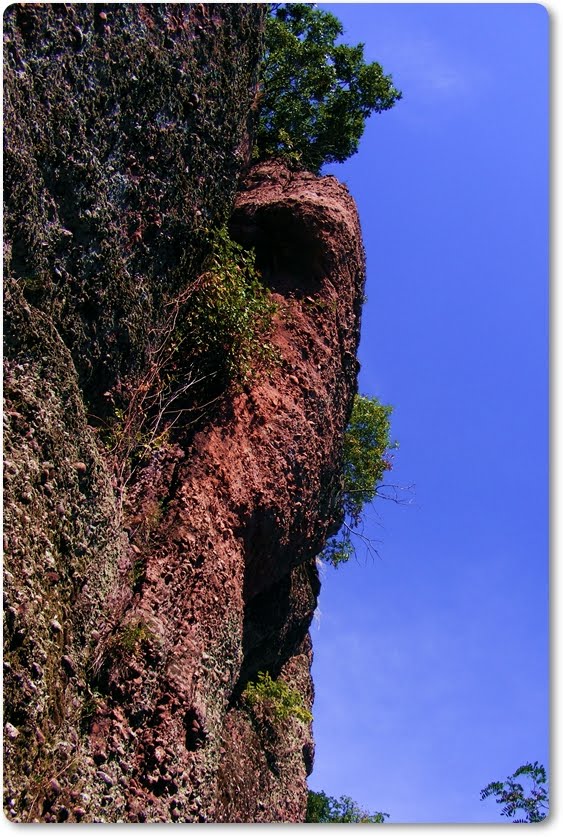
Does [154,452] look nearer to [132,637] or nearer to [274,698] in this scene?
[132,637]

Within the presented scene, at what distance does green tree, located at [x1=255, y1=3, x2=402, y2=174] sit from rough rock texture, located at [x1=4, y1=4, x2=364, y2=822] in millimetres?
3128

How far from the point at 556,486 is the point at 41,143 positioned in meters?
3.66

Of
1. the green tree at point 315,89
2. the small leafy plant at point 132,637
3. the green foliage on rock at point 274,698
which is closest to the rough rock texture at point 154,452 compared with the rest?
the small leafy plant at point 132,637

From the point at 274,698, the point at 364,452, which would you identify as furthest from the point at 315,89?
the point at 274,698

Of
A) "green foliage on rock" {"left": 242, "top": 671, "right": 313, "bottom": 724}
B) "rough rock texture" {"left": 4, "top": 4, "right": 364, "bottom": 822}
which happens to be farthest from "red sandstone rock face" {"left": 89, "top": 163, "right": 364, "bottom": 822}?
"green foliage on rock" {"left": 242, "top": 671, "right": 313, "bottom": 724}

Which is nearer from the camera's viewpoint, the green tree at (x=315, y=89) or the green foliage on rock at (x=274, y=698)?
the green foliage on rock at (x=274, y=698)

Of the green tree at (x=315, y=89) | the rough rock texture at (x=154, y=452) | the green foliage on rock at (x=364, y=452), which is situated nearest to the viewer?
the rough rock texture at (x=154, y=452)

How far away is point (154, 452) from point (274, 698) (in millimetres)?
3171

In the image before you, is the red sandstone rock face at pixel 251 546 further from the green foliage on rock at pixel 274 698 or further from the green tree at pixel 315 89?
the green tree at pixel 315 89

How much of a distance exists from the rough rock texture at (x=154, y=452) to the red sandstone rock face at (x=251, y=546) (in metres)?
0.02

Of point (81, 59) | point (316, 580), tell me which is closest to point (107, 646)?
point (81, 59)

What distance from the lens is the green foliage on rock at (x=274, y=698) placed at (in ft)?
25.0

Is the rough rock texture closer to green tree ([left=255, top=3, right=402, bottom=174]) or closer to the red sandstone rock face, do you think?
the red sandstone rock face

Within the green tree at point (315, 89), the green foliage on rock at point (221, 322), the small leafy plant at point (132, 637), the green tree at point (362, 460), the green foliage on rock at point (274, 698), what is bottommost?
the small leafy plant at point (132, 637)
